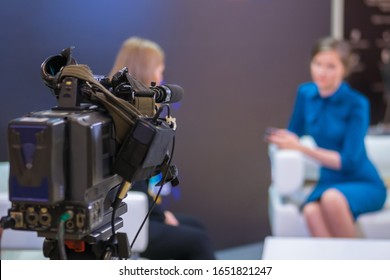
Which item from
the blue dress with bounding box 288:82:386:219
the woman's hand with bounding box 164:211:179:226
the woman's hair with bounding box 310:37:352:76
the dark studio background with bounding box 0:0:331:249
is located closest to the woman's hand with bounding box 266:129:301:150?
the blue dress with bounding box 288:82:386:219

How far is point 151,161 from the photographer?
4.28 feet

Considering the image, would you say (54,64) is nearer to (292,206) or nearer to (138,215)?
(138,215)

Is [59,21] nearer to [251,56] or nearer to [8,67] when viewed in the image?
[8,67]

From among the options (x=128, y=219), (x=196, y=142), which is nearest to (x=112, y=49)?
(x=128, y=219)

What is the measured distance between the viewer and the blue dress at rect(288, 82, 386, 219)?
3215 millimetres

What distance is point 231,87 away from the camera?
3.53 m

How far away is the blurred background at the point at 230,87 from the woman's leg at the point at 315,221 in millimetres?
517

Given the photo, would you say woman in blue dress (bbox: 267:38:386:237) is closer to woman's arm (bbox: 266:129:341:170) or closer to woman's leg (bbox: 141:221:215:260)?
woman's arm (bbox: 266:129:341:170)

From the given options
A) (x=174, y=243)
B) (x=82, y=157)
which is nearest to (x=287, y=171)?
(x=174, y=243)

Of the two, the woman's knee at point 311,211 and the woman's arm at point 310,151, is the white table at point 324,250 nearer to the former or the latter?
the woman's knee at point 311,211

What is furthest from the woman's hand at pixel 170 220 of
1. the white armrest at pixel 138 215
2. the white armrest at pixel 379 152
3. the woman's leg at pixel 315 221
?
the white armrest at pixel 379 152

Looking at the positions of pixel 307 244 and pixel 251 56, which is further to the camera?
pixel 251 56

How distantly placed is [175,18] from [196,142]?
26.5 inches

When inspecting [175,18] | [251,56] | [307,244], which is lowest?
[307,244]
